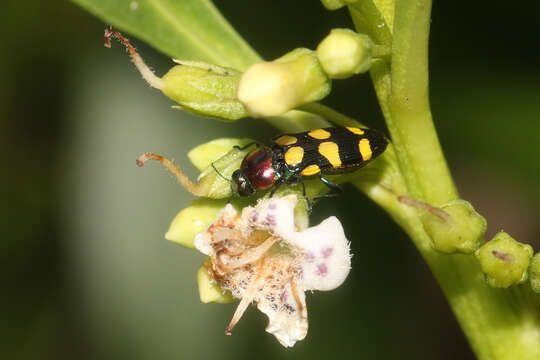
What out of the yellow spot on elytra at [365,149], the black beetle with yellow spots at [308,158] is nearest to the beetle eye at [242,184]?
the black beetle with yellow spots at [308,158]

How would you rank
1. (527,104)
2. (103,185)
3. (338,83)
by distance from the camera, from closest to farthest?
(527,104) < (338,83) < (103,185)

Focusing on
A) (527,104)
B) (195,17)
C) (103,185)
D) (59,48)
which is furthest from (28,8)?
(527,104)

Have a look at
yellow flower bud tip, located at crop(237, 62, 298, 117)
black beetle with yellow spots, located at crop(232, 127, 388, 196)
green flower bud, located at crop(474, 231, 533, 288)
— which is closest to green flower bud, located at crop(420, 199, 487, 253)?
green flower bud, located at crop(474, 231, 533, 288)

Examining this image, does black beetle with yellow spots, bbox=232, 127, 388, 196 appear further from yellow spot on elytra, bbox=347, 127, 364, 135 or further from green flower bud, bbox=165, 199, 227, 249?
green flower bud, bbox=165, 199, 227, 249

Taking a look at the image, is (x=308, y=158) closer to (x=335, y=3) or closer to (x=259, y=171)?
(x=259, y=171)

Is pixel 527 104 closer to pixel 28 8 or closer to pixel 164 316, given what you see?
pixel 164 316

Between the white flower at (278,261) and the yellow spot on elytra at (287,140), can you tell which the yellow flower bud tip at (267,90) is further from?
the yellow spot on elytra at (287,140)
